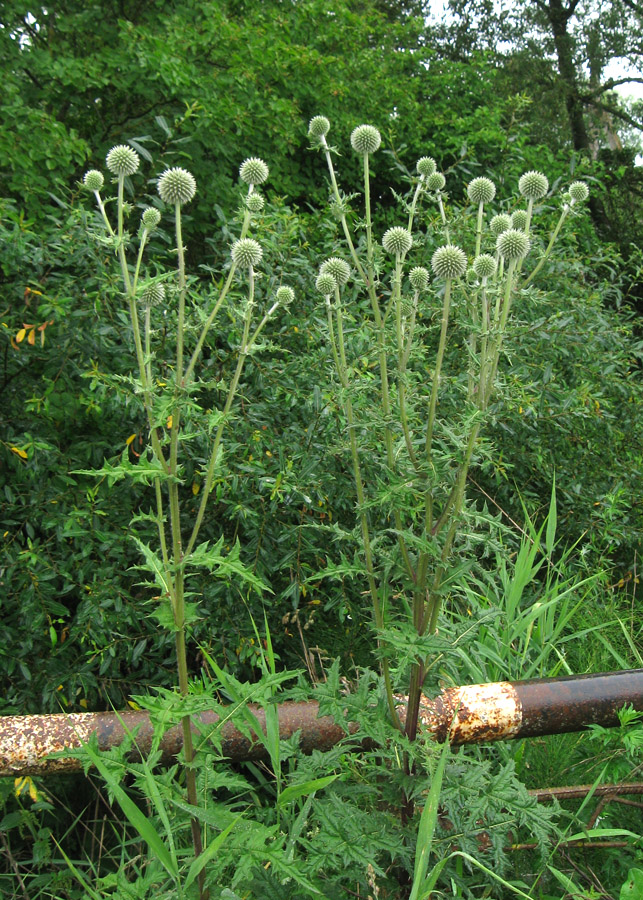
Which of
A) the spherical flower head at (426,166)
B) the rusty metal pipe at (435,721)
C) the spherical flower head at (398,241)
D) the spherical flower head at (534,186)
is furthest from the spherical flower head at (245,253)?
the rusty metal pipe at (435,721)

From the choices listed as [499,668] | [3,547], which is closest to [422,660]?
[499,668]

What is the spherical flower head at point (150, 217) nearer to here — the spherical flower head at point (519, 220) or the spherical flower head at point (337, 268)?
the spherical flower head at point (337, 268)

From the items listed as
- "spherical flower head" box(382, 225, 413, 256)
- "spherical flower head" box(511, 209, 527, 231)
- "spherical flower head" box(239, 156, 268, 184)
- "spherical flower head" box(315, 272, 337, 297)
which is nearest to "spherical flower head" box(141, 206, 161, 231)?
"spherical flower head" box(239, 156, 268, 184)

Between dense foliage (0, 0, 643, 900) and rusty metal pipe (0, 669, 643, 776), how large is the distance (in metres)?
0.12

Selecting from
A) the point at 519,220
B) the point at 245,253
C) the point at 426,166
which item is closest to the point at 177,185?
the point at 245,253

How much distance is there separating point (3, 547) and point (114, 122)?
131 inches

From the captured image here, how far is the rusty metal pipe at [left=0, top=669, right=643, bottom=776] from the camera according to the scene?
1.80 meters

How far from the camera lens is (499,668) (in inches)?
111

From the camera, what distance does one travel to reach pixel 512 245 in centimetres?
180

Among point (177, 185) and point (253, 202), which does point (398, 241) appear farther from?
point (177, 185)

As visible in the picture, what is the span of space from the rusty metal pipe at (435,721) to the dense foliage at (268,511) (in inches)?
4.7

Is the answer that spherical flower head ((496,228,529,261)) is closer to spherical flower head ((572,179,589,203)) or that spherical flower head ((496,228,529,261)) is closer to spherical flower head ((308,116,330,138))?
spherical flower head ((572,179,589,203))

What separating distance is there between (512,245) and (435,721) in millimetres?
1185

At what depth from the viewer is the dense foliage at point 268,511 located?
65.0 inches
